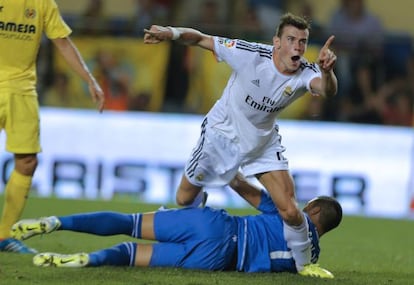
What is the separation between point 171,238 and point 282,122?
24.6 feet

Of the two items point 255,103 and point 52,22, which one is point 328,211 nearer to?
point 255,103

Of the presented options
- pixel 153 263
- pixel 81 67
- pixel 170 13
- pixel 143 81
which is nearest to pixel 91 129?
pixel 143 81

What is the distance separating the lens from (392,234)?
40.0 ft

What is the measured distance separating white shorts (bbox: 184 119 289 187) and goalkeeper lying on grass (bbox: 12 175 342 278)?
2.77 feet

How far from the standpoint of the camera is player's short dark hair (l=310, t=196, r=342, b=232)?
7.85 metres

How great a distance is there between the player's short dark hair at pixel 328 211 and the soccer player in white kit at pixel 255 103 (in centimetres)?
19

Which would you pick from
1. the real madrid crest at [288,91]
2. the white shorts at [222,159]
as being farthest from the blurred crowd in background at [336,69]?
the real madrid crest at [288,91]

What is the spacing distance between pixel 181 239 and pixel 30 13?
253 cm

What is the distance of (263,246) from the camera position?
7.68 meters

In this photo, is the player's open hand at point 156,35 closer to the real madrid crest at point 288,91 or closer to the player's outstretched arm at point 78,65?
the real madrid crest at point 288,91

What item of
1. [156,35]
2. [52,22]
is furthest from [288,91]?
[52,22]

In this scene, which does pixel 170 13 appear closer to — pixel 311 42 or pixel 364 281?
pixel 311 42

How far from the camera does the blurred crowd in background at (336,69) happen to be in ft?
49.7

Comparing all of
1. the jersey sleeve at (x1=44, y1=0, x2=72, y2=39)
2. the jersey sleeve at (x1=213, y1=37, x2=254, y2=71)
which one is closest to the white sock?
the jersey sleeve at (x1=213, y1=37, x2=254, y2=71)
